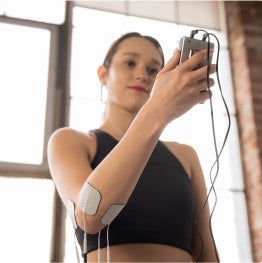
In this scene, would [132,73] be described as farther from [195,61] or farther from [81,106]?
[81,106]

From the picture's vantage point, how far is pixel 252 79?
220 cm

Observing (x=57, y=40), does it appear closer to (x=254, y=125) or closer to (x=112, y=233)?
(x=254, y=125)

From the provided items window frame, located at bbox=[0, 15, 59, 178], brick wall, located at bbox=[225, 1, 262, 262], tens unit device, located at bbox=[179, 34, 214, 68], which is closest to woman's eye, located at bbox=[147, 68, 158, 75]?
tens unit device, located at bbox=[179, 34, 214, 68]

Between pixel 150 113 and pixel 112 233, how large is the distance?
290 mm

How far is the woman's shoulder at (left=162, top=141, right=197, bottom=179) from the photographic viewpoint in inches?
37.0

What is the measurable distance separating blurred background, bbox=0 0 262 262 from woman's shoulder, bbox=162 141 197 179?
890mm

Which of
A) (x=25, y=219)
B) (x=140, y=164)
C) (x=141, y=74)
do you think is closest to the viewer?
(x=140, y=164)

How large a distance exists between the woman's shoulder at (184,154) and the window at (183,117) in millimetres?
972

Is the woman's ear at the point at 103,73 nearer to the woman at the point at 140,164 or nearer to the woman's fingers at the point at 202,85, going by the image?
the woman at the point at 140,164

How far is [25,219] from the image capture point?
1.66 m

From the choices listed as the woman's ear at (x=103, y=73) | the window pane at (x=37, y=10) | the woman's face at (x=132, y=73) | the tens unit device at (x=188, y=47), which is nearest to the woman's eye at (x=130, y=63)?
the woman's face at (x=132, y=73)

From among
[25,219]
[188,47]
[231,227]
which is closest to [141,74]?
[188,47]

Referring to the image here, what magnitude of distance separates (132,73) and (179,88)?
0.40 m

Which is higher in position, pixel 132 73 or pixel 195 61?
pixel 132 73
